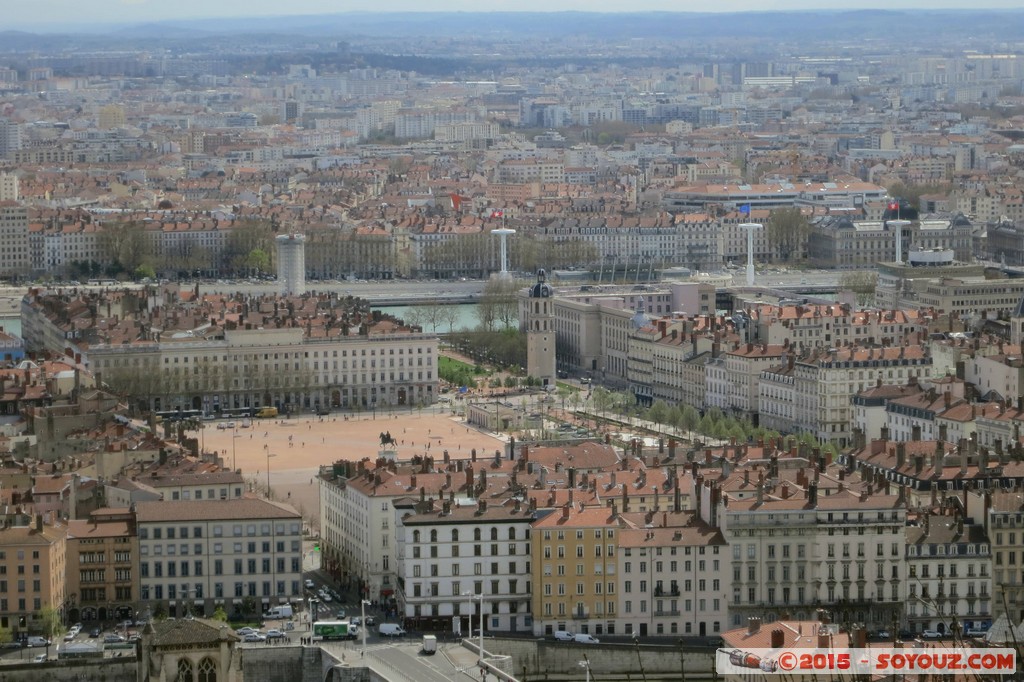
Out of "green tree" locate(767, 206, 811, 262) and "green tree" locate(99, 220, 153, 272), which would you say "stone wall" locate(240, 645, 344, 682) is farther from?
"green tree" locate(767, 206, 811, 262)

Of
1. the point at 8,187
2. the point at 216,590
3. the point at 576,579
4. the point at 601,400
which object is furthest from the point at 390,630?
the point at 8,187

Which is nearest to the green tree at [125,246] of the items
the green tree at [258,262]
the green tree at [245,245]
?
the green tree at [245,245]

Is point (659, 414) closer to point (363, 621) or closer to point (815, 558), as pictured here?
point (815, 558)

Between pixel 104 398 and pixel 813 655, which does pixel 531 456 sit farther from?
pixel 813 655

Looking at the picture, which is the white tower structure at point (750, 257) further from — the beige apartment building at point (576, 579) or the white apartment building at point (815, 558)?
the beige apartment building at point (576, 579)

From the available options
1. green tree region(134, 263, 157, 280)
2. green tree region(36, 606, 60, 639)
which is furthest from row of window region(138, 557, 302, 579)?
green tree region(134, 263, 157, 280)

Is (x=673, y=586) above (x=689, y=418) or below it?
above
